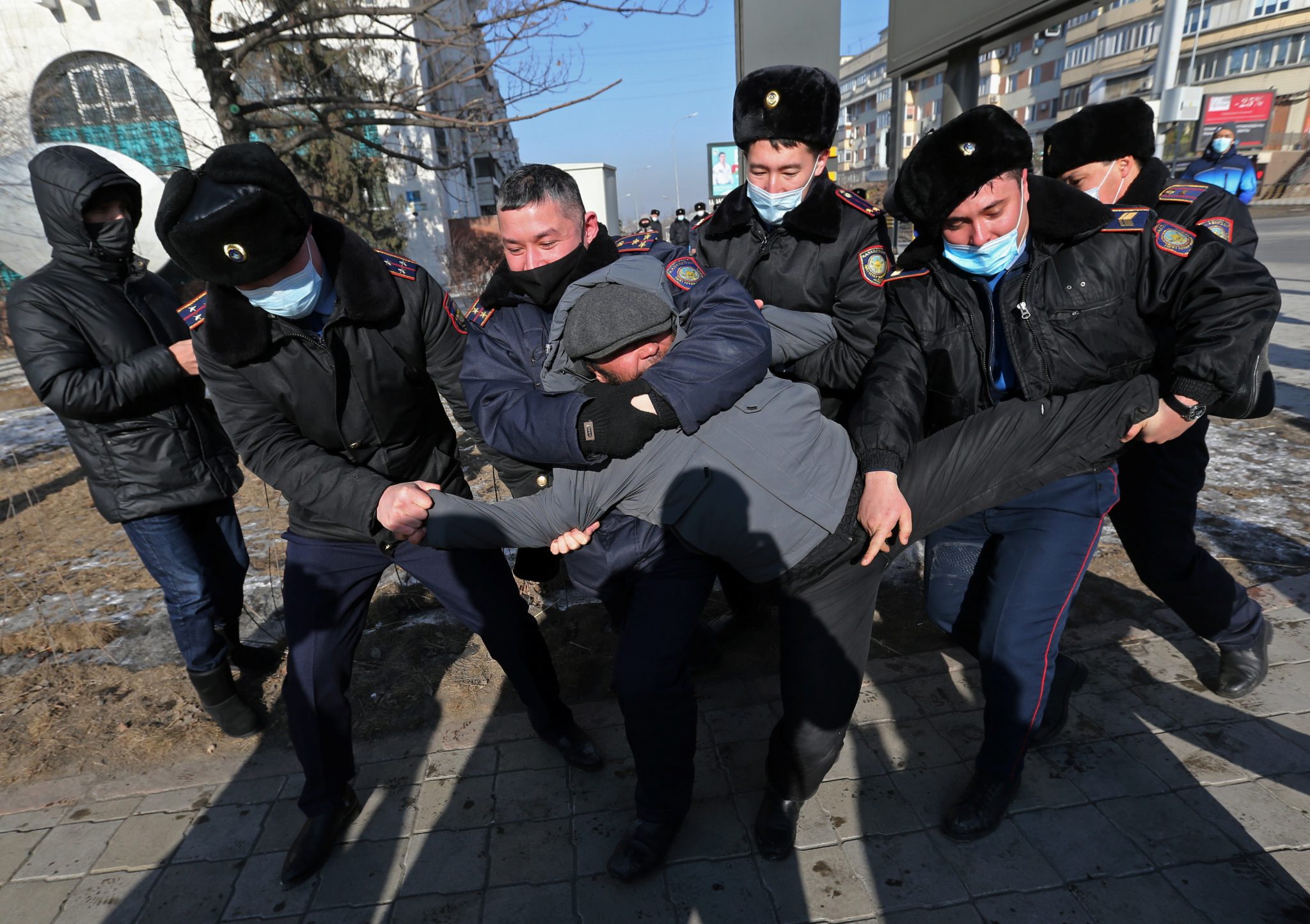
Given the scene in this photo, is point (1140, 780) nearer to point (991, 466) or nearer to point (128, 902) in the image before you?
point (991, 466)

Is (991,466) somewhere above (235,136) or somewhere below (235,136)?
below

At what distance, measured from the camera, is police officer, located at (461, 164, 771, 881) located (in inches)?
74.3

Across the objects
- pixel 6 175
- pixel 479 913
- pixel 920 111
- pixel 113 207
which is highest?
pixel 920 111

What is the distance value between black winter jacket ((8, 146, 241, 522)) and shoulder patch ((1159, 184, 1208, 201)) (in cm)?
368

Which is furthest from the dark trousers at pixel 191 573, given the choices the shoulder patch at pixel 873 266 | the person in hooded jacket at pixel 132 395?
the shoulder patch at pixel 873 266

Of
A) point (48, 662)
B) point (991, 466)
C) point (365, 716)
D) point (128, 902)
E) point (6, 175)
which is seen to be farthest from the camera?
point (6, 175)

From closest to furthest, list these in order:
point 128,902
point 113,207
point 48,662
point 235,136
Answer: point 128,902 < point 113,207 < point 48,662 < point 235,136

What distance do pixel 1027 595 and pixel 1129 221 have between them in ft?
3.58

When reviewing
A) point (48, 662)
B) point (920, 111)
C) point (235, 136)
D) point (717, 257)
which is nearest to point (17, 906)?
point (48, 662)

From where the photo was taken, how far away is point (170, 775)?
9.11ft

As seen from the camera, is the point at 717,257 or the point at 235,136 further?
the point at 235,136

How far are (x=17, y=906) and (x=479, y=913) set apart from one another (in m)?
1.48

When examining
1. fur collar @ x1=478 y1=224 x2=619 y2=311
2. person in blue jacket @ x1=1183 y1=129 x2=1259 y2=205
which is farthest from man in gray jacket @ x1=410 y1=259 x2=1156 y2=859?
person in blue jacket @ x1=1183 y1=129 x2=1259 y2=205

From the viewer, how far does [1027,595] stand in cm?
212
